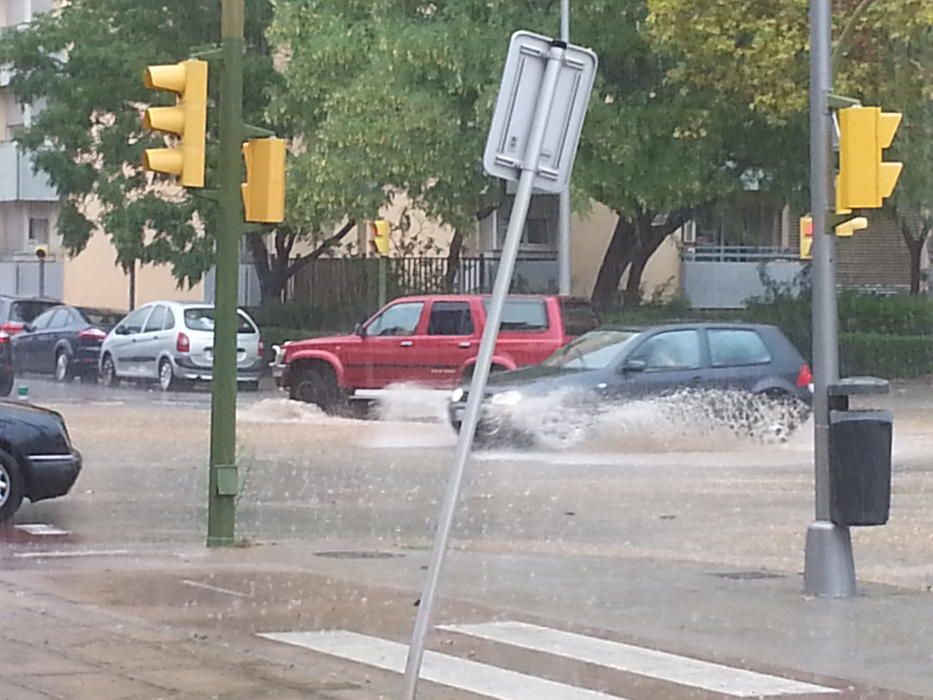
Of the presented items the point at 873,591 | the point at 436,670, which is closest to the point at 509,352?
the point at 873,591

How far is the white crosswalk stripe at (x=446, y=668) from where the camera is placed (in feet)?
28.2

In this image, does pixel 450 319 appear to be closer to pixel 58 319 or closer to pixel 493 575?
pixel 58 319

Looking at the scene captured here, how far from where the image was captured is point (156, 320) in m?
35.8

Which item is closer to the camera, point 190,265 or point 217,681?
point 217,681

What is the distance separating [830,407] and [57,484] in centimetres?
678

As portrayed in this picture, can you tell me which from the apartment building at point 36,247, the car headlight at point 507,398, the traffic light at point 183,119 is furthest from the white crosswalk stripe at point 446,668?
the apartment building at point 36,247

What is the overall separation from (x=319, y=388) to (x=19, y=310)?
13.0 meters

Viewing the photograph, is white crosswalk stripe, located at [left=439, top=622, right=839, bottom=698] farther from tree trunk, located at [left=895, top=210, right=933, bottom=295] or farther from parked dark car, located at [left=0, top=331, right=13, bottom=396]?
tree trunk, located at [left=895, top=210, right=933, bottom=295]

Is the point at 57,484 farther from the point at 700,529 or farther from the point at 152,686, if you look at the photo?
the point at 152,686

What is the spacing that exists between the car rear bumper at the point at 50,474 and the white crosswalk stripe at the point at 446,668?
5925 millimetres

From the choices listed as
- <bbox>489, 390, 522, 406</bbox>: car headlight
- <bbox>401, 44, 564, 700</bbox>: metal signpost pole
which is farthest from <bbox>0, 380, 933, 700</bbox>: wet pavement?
<bbox>401, 44, 564, 700</bbox>: metal signpost pole

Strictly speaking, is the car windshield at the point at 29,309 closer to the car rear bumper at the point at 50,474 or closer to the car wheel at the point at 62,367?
the car wheel at the point at 62,367

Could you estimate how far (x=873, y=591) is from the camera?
1205 centimetres

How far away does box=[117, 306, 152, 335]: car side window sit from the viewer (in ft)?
119
